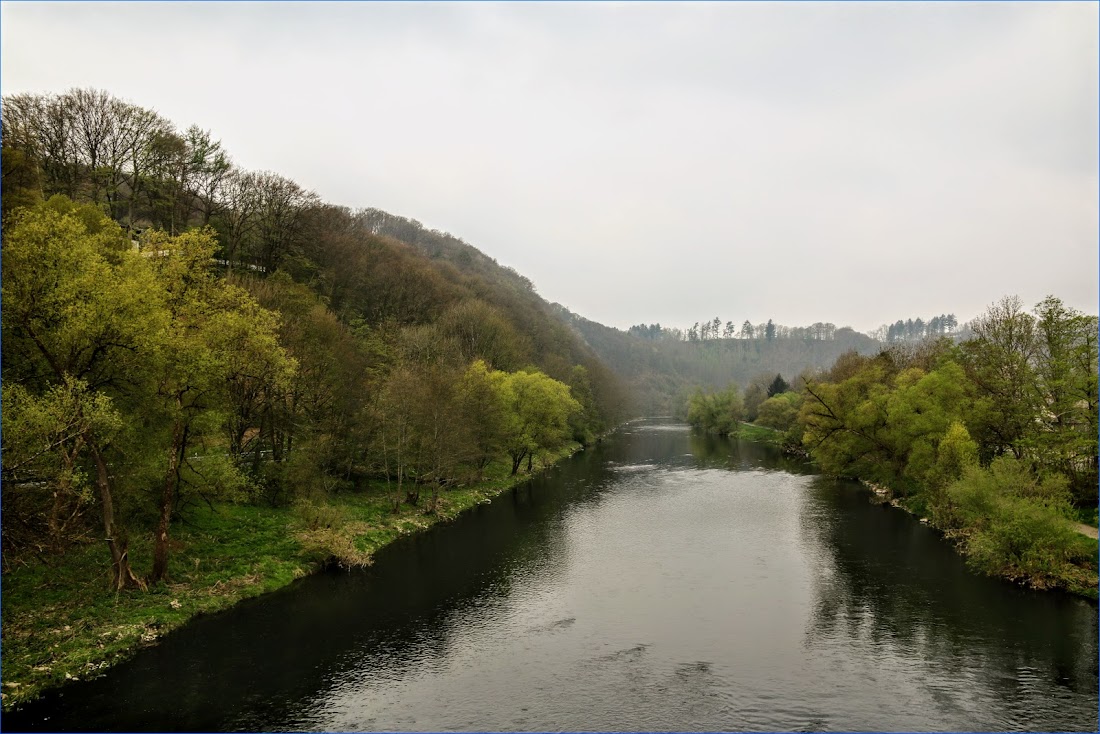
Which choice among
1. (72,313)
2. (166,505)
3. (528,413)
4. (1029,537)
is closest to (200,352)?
(72,313)

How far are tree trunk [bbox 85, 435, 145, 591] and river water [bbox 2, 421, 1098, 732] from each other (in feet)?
11.4

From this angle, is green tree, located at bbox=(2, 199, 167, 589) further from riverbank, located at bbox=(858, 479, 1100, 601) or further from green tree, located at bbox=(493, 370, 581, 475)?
riverbank, located at bbox=(858, 479, 1100, 601)

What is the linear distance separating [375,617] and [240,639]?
5528mm

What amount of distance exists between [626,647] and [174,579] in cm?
2064

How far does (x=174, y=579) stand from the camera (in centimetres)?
2800

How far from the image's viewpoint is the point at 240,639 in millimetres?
24453

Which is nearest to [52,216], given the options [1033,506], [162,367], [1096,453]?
[162,367]

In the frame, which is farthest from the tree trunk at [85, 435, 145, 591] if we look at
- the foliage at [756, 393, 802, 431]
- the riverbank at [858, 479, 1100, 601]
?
the foliage at [756, 393, 802, 431]

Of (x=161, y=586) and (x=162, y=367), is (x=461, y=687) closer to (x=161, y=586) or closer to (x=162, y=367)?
(x=161, y=586)

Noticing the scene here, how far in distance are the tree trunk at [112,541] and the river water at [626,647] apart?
3.48 metres

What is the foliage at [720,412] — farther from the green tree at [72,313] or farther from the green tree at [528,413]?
the green tree at [72,313]

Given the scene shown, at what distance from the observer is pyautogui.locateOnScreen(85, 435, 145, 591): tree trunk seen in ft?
77.7

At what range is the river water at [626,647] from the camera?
1952 centimetres

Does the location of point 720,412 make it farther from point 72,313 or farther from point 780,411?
point 72,313
